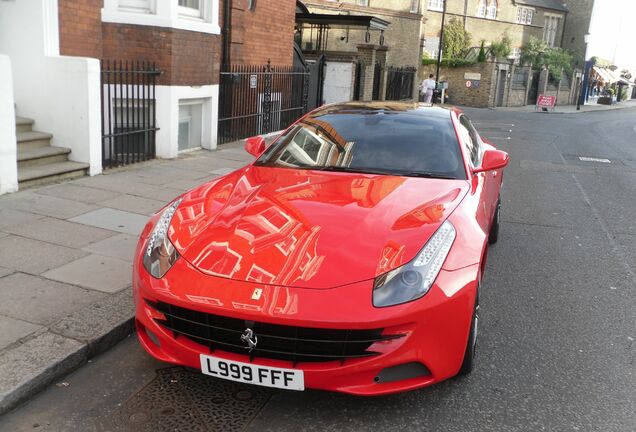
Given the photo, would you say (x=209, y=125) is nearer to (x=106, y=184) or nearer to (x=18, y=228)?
(x=106, y=184)

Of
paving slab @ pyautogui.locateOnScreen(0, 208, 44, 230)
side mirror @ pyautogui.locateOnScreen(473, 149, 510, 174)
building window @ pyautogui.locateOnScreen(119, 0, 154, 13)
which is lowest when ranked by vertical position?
paving slab @ pyautogui.locateOnScreen(0, 208, 44, 230)

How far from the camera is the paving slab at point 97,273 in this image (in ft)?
14.9

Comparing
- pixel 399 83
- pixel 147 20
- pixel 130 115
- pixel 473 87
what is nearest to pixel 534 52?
pixel 473 87

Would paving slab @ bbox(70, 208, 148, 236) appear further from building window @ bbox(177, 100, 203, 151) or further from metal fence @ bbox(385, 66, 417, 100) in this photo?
metal fence @ bbox(385, 66, 417, 100)

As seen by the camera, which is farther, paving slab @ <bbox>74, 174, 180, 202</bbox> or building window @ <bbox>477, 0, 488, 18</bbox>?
building window @ <bbox>477, 0, 488, 18</bbox>

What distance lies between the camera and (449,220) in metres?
3.49

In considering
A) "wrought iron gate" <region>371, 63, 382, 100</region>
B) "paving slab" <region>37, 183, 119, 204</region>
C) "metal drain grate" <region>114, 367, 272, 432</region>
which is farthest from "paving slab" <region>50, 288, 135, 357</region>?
"wrought iron gate" <region>371, 63, 382, 100</region>

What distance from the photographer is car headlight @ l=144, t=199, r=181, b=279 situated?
3.20 metres

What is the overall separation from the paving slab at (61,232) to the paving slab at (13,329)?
5.35 ft

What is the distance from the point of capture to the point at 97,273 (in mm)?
4770

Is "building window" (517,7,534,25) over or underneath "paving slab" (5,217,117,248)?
over

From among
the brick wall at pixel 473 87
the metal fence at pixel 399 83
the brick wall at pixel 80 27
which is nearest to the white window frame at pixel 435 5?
the brick wall at pixel 473 87

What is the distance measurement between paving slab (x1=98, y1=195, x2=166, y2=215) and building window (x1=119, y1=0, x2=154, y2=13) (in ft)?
12.7

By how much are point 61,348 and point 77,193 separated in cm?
417
